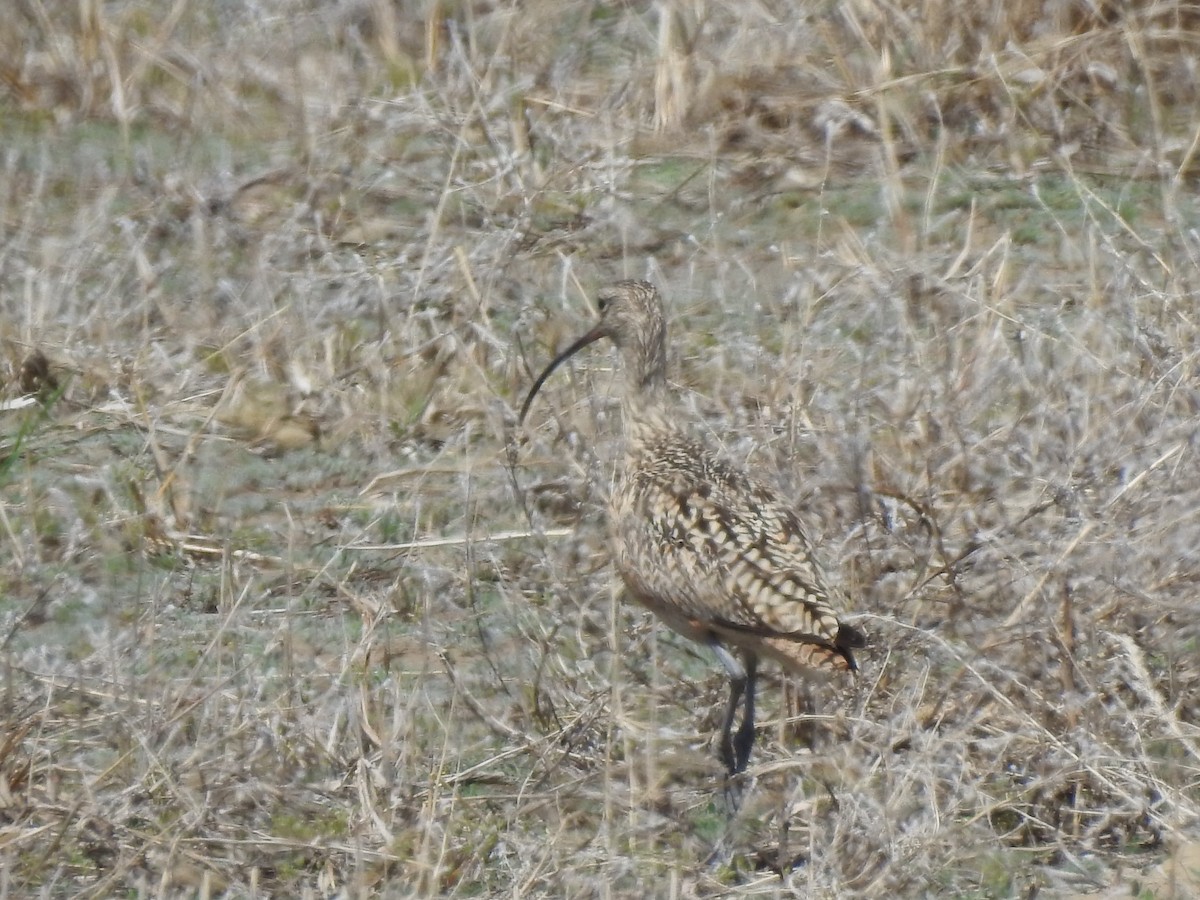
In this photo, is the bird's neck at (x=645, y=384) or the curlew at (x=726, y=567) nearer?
the curlew at (x=726, y=567)

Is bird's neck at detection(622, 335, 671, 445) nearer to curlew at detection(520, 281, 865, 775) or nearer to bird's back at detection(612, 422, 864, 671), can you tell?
curlew at detection(520, 281, 865, 775)

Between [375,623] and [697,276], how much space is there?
293 cm

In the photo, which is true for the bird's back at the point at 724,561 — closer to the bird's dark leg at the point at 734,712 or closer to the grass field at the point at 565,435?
the bird's dark leg at the point at 734,712

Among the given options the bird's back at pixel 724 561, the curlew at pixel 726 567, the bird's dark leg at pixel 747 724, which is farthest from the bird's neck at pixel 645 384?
the bird's dark leg at pixel 747 724

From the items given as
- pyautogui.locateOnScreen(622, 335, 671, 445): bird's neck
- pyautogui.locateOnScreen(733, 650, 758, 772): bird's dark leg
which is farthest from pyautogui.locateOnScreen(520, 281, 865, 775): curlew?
pyautogui.locateOnScreen(622, 335, 671, 445): bird's neck

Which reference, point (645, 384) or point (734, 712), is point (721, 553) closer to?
point (734, 712)

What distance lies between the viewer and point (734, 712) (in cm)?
506

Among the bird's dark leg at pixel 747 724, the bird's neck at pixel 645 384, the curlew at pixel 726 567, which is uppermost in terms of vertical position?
the bird's neck at pixel 645 384

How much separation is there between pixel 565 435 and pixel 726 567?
1121 mm

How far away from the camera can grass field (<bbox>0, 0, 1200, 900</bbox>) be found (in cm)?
457

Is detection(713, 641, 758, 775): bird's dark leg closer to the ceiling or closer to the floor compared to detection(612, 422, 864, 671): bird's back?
closer to the floor

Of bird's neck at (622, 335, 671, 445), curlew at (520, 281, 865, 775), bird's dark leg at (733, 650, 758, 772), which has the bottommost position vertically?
bird's dark leg at (733, 650, 758, 772)

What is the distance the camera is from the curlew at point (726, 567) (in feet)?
15.3

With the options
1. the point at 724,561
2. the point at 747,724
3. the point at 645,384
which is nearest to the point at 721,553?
the point at 724,561
